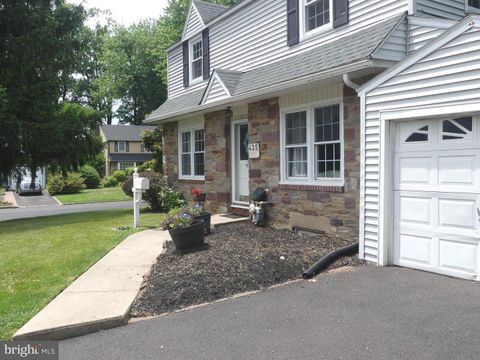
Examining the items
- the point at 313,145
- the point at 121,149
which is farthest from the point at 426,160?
the point at 121,149

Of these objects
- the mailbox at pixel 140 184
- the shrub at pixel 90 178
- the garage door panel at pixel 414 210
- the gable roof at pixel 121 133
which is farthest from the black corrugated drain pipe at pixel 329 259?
the gable roof at pixel 121 133

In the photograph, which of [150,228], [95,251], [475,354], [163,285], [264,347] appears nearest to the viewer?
[475,354]

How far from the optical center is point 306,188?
8930 mm

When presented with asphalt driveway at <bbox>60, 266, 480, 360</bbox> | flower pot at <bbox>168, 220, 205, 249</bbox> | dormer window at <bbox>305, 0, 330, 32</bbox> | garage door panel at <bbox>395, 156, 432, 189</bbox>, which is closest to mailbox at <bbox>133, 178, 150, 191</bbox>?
flower pot at <bbox>168, 220, 205, 249</bbox>

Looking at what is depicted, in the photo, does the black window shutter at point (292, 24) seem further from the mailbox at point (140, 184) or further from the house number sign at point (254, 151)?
the mailbox at point (140, 184)

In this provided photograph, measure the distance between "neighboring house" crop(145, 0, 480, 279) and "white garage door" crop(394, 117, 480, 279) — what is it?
0.05 feet

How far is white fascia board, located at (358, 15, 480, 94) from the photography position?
5371mm

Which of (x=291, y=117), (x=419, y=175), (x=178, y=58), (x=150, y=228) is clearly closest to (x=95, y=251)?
(x=150, y=228)

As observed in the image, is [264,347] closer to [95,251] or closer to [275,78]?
[95,251]

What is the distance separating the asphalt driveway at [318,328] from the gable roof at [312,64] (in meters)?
3.65

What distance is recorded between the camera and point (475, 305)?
15.5ft

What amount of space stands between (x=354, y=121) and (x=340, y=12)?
2.53m

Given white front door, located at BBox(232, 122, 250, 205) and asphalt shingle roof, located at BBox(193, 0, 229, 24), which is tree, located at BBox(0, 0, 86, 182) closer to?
asphalt shingle roof, located at BBox(193, 0, 229, 24)

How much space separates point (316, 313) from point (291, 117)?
5543mm
